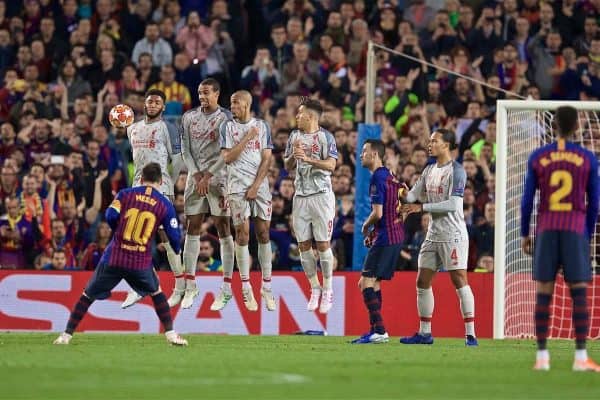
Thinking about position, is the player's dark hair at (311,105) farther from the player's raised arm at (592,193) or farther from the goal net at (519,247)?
the player's raised arm at (592,193)

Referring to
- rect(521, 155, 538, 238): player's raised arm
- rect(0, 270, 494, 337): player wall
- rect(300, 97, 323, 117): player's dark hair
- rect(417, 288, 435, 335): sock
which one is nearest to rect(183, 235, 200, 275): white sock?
rect(300, 97, 323, 117): player's dark hair

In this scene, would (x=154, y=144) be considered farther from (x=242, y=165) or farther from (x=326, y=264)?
(x=326, y=264)

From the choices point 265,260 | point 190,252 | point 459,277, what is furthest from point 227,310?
point 459,277

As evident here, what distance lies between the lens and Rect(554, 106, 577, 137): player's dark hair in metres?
11.8

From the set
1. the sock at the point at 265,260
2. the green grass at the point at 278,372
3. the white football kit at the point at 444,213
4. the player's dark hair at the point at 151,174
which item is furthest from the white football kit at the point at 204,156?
the player's dark hair at the point at 151,174

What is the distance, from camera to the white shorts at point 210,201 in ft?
54.9

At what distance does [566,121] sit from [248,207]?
5736 mm

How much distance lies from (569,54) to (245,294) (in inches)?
402

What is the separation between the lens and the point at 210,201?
16.8 m

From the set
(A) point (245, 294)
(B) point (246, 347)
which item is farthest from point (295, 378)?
(A) point (245, 294)

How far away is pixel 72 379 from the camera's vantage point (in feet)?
34.8

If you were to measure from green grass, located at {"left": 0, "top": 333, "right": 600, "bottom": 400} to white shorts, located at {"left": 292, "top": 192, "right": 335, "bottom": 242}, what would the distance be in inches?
72.4

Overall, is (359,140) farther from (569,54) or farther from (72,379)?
(72,379)

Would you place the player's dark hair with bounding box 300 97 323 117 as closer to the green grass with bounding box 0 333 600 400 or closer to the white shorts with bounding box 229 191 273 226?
the white shorts with bounding box 229 191 273 226
